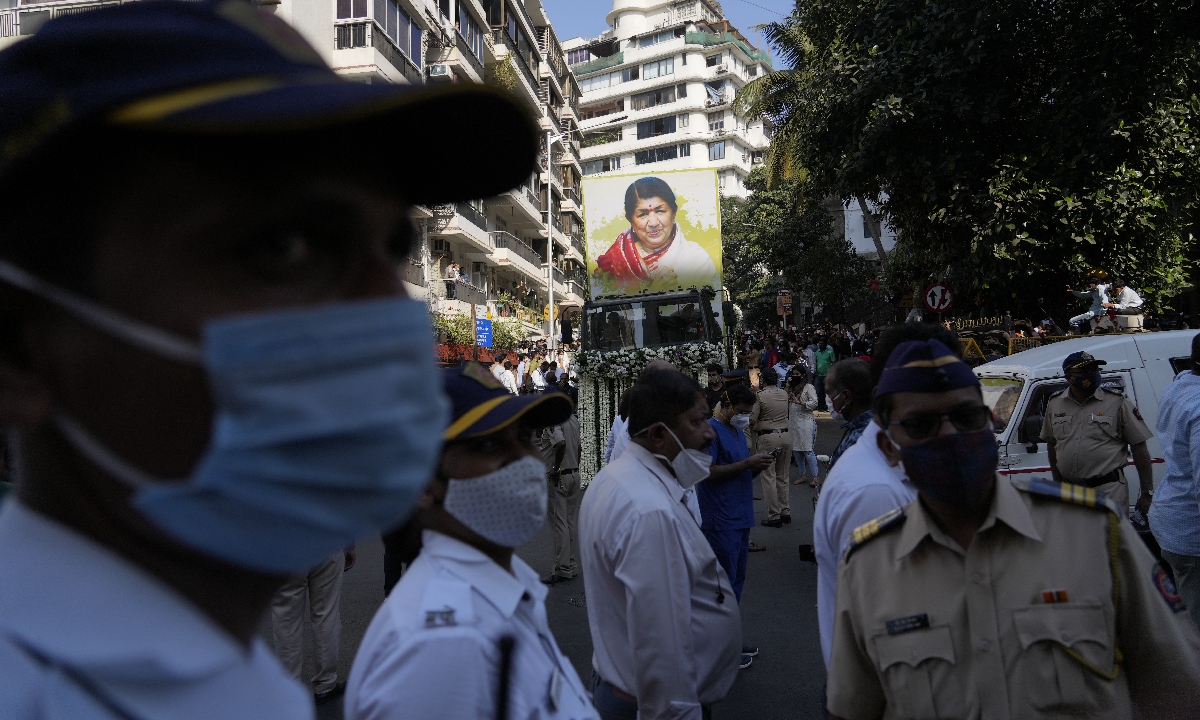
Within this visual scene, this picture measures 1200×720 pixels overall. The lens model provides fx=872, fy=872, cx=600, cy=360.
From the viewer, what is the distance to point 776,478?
418 inches

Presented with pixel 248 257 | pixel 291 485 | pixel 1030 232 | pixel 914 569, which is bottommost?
pixel 914 569

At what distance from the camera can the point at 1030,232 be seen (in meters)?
14.1

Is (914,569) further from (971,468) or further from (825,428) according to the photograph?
(825,428)

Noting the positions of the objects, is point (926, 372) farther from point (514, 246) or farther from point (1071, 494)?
point (514, 246)

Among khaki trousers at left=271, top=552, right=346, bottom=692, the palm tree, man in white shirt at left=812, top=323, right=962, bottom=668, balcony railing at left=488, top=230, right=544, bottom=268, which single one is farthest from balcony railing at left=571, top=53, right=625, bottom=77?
man in white shirt at left=812, top=323, right=962, bottom=668

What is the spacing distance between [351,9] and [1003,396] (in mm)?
23660

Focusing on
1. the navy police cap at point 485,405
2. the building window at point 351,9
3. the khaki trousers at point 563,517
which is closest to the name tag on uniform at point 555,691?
the navy police cap at point 485,405

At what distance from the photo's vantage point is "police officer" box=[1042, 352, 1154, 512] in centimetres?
691

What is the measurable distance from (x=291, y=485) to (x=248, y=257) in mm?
220

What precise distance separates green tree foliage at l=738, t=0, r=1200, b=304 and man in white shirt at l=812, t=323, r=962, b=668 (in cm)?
Result: 1186

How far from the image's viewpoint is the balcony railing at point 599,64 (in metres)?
81.9

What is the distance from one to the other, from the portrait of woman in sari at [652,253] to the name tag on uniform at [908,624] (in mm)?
12517

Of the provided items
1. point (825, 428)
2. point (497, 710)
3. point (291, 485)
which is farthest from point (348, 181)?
point (825, 428)

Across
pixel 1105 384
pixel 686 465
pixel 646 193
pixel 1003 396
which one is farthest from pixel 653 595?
pixel 646 193
